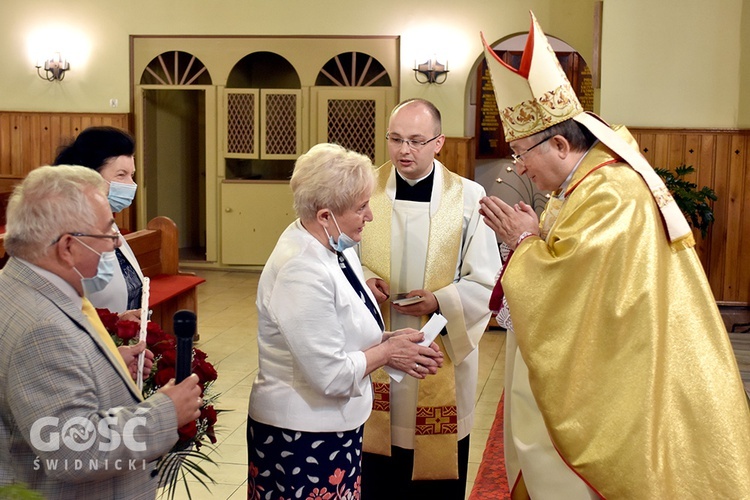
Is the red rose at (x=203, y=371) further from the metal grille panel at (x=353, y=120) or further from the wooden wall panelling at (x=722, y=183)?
the metal grille panel at (x=353, y=120)

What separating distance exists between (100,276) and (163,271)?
17.6 ft

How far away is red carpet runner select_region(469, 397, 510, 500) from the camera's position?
3.74 metres

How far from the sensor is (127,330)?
2.18 metres

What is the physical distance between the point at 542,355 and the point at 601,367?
0.15m

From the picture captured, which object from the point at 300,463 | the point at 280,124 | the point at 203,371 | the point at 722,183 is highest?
the point at 280,124

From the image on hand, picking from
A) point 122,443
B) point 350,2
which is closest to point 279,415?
point 122,443

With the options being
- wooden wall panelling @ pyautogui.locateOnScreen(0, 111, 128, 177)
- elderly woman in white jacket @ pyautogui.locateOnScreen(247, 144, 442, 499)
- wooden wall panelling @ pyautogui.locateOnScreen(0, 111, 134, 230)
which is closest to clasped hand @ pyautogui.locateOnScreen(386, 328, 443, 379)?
elderly woman in white jacket @ pyautogui.locateOnScreen(247, 144, 442, 499)

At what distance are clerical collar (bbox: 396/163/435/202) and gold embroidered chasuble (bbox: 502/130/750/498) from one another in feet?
3.04

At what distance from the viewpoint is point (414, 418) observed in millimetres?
3225

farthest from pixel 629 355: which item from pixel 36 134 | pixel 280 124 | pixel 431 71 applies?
pixel 36 134

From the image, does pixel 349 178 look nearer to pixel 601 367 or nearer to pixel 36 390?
pixel 601 367

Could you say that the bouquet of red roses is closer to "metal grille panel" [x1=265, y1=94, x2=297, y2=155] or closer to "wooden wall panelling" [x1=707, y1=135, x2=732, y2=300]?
"wooden wall panelling" [x1=707, y1=135, x2=732, y2=300]

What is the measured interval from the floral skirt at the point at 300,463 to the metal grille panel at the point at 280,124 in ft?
26.6

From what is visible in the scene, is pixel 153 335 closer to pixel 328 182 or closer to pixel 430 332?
pixel 328 182
